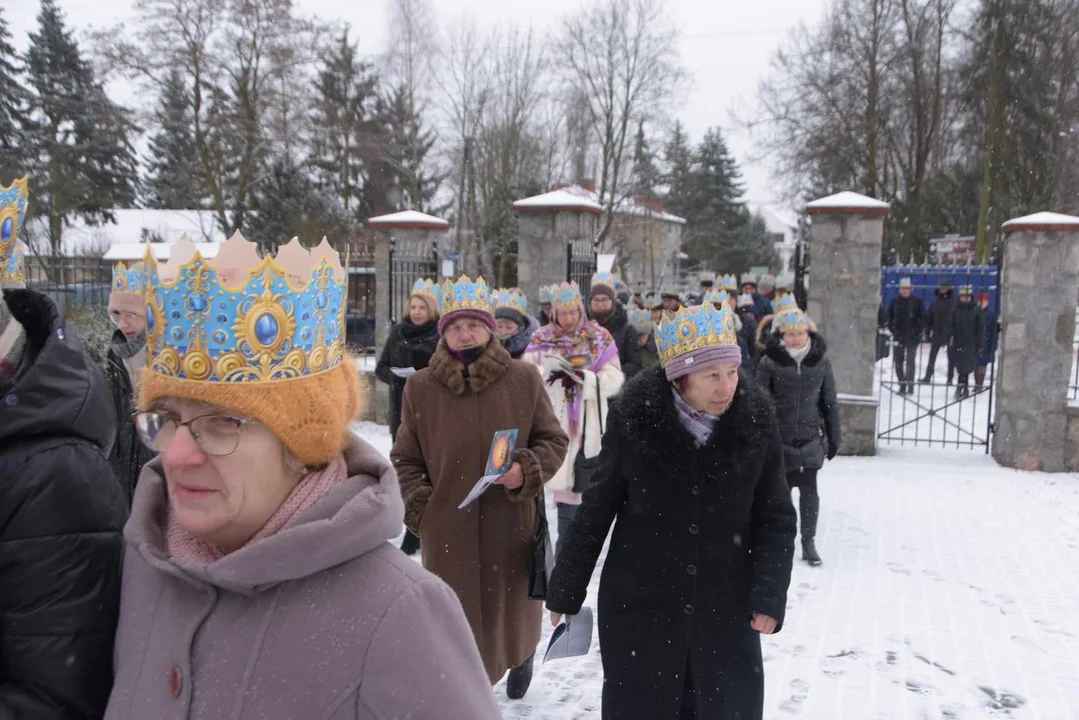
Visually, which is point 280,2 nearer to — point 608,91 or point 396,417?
point 608,91

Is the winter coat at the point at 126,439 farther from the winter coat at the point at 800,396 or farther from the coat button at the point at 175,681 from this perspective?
the winter coat at the point at 800,396

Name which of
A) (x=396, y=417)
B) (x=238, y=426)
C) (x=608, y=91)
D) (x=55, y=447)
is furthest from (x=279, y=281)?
(x=608, y=91)

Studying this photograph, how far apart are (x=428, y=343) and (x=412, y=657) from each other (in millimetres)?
5316

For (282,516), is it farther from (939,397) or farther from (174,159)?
(174,159)

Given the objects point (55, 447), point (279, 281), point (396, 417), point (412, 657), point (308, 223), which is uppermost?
point (308, 223)

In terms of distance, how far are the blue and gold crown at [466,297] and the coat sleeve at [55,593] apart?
2674mm

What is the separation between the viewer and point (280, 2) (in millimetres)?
22750

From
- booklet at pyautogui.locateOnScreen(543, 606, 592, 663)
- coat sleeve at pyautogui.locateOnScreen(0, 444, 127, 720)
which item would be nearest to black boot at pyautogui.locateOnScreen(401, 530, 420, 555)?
booklet at pyautogui.locateOnScreen(543, 606, 592, 663)

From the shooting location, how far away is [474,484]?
12.5 feet

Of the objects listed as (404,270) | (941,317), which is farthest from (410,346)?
(941,317)

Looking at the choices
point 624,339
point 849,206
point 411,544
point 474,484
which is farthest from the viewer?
point 849,206

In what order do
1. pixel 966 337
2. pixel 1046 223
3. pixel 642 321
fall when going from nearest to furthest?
pixel 1046 223 → pixel 642 321 → pixel 966 337

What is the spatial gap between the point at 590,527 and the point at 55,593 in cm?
201

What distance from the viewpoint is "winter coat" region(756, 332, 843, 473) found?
593 cm
